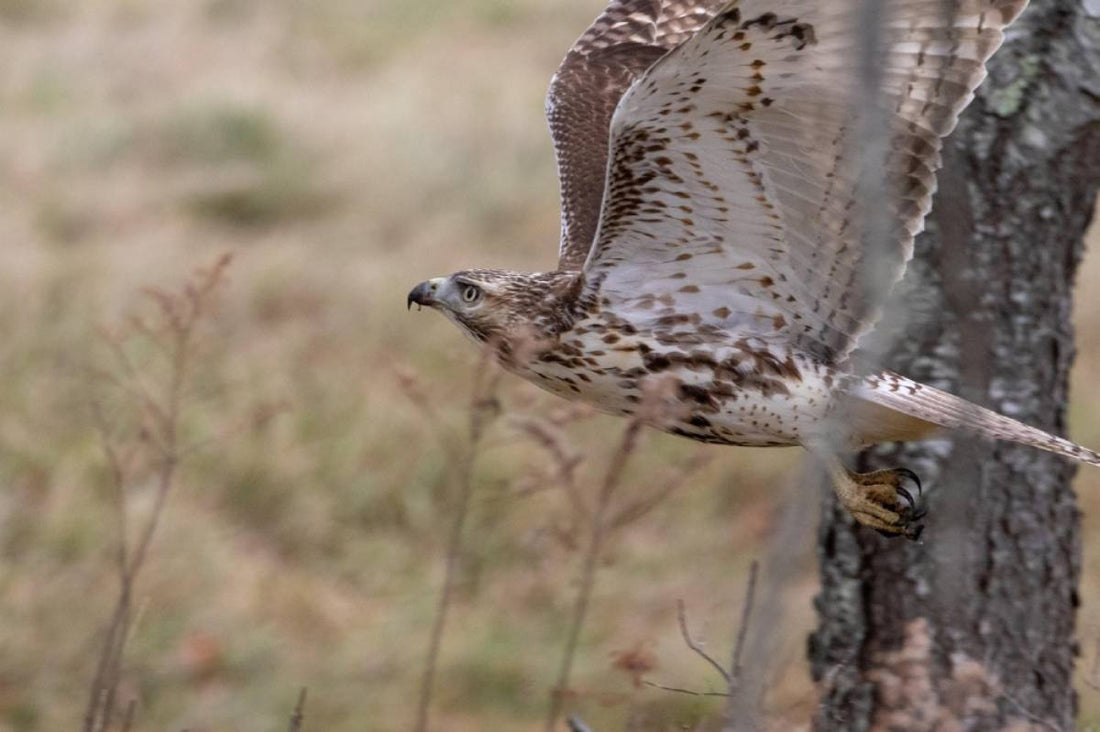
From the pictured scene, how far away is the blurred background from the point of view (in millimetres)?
5562

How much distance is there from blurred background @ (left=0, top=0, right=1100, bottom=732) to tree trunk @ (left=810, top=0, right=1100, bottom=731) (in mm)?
435

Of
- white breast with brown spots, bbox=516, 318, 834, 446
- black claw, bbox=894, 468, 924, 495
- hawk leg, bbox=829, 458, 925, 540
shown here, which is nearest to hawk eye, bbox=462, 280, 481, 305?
white breast with brown spots, bbox=516, 318, 834, 446

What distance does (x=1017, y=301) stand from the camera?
3.83 m

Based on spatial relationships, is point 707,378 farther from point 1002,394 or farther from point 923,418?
point 1002,394

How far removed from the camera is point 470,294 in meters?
3.86

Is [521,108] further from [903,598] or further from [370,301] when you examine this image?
[903,598]

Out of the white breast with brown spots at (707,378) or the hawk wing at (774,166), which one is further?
the white breast with brown spots at (707,378)

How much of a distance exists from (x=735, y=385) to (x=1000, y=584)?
878 mm

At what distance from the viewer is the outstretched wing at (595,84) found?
416 centimetres

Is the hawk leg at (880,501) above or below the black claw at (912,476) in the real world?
below

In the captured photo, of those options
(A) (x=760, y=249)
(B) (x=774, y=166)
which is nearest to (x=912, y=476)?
(A) (x=760, y=249)

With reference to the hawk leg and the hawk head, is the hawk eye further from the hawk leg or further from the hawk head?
the hawk leg

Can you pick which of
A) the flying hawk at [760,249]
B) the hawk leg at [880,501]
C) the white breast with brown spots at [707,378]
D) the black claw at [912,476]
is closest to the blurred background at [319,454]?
the white breast with brown spots at [707,378]

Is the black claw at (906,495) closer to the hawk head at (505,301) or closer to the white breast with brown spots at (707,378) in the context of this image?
the white breast with brown spots at (707,378)
